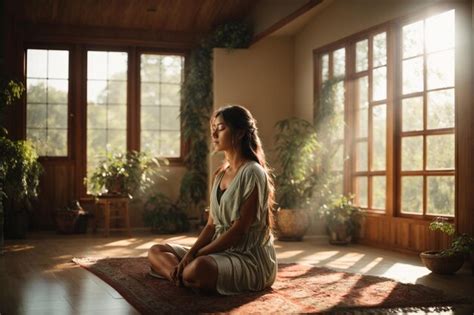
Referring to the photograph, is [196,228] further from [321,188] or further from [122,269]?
[122,269]

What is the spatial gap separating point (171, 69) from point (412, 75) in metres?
3.99

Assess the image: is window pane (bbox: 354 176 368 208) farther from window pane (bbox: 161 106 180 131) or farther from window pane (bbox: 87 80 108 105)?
window pane (bbox: 87 80 108 105)

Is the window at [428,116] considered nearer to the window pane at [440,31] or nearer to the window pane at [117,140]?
the window pane at [440,31]

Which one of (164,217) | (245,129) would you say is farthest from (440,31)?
(164,217)

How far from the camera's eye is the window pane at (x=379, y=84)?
7.05 meters

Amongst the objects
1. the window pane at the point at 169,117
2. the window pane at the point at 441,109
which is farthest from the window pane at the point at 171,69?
the window pane at the point at 441,109

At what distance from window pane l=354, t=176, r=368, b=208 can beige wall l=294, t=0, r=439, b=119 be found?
4.47ft

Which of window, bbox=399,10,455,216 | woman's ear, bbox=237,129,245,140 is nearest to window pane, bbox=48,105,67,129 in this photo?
window, bbox=399,10,455,216

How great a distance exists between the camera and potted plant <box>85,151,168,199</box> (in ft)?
27.7

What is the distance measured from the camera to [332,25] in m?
8.01

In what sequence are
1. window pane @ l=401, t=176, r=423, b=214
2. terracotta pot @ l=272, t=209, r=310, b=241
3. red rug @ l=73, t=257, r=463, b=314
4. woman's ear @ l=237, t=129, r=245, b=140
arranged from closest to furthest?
red rug @ l=73, t=257, r=463, b=314, woman's ear @ l=237, t=129, r=245, b=140, window pane @ l=401, t=176, r=423, b=214, terracotta pot @ l=272, t=209, r=310, b=241

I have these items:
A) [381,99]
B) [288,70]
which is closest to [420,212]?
[381,99]

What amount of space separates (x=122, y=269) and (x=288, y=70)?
480cm

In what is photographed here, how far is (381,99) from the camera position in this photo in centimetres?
710
